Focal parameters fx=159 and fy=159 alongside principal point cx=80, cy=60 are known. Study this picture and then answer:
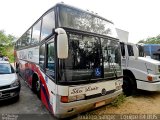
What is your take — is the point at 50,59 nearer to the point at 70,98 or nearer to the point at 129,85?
the point at 70,98

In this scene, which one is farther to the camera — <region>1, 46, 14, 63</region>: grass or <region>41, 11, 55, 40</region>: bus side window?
<region>1, 46, 14, 63</region>: grass

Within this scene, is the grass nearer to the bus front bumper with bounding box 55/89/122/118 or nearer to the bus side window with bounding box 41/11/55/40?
the bus side window with bounding box 41/11/55/40

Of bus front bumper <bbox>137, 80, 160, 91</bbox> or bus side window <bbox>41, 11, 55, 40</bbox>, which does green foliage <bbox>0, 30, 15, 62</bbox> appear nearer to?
bus side window <bbox>41, 11, 55, 40</bbox>

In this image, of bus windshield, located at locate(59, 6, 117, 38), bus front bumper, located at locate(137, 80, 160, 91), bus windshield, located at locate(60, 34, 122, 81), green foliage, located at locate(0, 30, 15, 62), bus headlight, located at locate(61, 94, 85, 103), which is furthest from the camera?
green foliage, located at locate(0, 30, 15, 62)

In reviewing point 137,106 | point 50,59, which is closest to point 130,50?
point 137,106

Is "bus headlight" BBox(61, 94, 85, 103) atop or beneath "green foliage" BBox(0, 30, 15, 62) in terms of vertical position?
beneath

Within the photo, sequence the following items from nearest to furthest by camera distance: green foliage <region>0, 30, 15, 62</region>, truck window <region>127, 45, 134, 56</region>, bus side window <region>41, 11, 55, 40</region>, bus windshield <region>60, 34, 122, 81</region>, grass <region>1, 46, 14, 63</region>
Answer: bus windshield <region>60, 34, 122, 81</region> → bus side window <region>41, 11, 55, 40</region> → truck window <region>127, 45, 134, 56</region> → grass <region>1, 46, 14, 63</region> → green foliage <region>0, 30, 15, 62</region>

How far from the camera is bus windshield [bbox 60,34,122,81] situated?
3691 mm

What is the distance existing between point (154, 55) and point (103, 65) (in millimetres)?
9561

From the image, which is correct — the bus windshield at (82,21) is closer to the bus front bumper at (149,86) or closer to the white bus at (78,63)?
the white bus at (78,63)

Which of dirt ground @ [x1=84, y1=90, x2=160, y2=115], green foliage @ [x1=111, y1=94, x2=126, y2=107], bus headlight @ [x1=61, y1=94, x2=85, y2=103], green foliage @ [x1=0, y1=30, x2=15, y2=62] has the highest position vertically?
green foliage @ [x1=0, y1=30, x2=15, y2=62]

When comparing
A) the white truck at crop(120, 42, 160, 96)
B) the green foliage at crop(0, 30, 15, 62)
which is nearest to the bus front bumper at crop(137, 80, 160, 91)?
the white truck at crop(120, 42, 160, 96)

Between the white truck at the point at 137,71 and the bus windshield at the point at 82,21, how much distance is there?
2217 mm

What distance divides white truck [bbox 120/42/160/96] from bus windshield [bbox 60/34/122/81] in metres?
2.20
